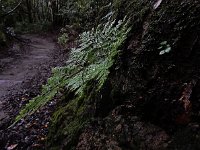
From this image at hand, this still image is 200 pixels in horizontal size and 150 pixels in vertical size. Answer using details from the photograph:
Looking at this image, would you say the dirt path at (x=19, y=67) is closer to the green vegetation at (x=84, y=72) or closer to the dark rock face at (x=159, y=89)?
the green vegetation at (x=84, y=72)

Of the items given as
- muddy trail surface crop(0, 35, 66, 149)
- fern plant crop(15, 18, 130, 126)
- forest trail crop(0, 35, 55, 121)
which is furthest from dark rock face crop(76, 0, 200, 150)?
forest trail crop(0, 35, 55, 121)

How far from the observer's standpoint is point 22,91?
7297 mm

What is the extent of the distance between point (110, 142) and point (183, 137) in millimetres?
604

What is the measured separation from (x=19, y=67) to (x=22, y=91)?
3.66 metres

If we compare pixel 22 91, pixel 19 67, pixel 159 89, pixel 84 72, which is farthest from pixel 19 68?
pixel 159 89

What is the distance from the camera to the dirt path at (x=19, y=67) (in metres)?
7.84

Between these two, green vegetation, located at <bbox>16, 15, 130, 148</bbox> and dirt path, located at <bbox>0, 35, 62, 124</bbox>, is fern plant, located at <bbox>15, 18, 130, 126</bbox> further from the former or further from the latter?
dirt path, located at <bbox>0, 35, 62, 124</bbox>

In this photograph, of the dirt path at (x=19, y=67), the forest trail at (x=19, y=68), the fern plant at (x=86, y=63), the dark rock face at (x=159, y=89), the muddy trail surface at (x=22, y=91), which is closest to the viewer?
the dark rock face at (x=159, y=89)

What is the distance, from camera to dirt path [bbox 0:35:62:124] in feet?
25.7

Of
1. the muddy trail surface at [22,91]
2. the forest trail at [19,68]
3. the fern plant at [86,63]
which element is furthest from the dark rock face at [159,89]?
the forest trail at [19,68]

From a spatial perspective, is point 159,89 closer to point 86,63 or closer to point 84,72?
point 84,72

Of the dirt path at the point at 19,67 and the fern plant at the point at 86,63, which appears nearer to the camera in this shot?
the fern plant at the point at 86,63

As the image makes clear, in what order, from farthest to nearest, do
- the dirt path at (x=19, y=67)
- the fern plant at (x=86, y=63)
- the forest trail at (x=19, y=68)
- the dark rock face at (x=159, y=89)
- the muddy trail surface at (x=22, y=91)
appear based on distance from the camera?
the forest trail at (x=19, y=68), the dirt path at (x=19, y=67), the muddy trail surface at (x=22, y=91), the fern plant at (x=86, y=63), the dark rock face at (x=159, y=89)

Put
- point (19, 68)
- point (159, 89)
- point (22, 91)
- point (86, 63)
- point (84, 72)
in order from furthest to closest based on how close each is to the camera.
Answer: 1. point (19, 68)
2. point (22, 91)
3. point (86, 63)
4. point (84, 72)
5. point (159, 89)
